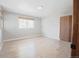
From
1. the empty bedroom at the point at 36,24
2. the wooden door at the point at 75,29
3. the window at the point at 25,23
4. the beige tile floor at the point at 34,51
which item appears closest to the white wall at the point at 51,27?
the empty bedroom at the point at 36,24

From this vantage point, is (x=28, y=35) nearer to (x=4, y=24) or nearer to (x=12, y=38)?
(x=12, y=38)

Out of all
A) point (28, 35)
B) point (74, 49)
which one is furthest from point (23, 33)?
point (74, 49)

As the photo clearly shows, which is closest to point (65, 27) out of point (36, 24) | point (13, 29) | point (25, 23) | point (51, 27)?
point (51, 27)

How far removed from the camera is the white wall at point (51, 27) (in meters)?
5.61

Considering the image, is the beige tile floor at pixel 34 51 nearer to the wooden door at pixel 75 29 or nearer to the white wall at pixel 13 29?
the white wall at pixel 13 29

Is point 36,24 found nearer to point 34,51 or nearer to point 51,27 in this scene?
point 51,27

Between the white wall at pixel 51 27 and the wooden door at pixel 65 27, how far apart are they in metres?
0.36

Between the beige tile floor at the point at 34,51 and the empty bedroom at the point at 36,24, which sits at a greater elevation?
the empty bedroom at the point at 36,24

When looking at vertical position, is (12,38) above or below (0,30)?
below

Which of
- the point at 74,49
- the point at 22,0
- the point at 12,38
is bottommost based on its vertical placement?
the point at 12,38

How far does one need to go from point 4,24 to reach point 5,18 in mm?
302

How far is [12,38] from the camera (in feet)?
17.1

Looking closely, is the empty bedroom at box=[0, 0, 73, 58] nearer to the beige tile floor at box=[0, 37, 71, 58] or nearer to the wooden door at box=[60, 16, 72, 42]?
the wooden door at box=[60, 16, 72, 42]

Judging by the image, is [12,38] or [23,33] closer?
[12,38]
